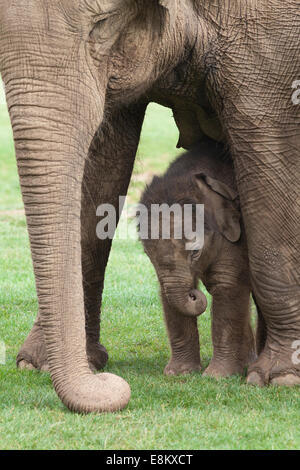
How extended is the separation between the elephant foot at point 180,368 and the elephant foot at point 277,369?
1.38 ft

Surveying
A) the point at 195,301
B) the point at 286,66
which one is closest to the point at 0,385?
the point at 195,301

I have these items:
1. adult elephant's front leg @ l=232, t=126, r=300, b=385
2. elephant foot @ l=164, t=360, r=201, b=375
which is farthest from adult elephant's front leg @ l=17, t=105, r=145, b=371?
adult elephant's front leg @ l=232, t=126, r=300, b=385

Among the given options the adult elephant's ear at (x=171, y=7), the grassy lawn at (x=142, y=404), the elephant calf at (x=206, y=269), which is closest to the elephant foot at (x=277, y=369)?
the grassy lawn at (x=142, y=404)

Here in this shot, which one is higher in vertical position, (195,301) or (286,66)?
(286,66)

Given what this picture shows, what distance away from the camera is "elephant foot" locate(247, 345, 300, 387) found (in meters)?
5.85

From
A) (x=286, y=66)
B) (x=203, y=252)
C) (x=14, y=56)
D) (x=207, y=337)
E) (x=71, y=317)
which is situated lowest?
(x=207, y=337)

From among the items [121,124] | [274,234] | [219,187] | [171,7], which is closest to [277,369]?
[274,234]

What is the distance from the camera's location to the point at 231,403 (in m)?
5.22

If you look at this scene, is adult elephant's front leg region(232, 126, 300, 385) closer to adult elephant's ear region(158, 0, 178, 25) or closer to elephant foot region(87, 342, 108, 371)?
adult elephant's ear region(158, 0, 178, 25)

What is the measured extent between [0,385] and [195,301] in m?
1.18

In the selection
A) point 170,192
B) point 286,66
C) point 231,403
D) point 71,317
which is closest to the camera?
point 71,317

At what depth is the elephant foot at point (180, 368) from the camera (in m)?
6.19

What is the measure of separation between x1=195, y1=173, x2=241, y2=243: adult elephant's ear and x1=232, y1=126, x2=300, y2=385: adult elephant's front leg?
27 centimetres

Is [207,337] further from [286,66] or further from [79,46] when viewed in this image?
[79,46]
